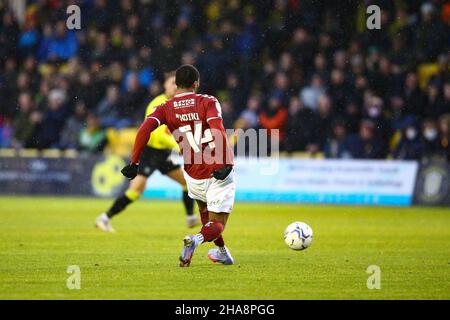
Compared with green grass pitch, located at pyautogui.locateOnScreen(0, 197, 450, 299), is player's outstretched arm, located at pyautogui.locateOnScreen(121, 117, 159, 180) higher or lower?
higher

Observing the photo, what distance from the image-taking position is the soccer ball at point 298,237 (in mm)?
11008

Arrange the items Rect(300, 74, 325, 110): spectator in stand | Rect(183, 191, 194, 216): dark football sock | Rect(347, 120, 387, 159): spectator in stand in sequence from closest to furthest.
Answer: Rect(183, 191, 194, 216): dark football sock
Rect(347, 120, 387, 159): spectator in stand
Rect(300, 74, 325, 110): spectator in stand

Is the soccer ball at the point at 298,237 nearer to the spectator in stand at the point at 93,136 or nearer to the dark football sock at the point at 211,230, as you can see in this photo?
the dark football sock at the point at 211,230

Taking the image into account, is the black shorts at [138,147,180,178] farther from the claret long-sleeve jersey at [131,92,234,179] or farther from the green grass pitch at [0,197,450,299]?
the claret long-sleeve jersey at [131,92,234,179]

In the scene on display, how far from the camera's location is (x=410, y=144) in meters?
20.8

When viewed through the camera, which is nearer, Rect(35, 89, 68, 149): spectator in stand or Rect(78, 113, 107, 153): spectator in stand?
Rect(78, 113, 107, 153): spectator in stand

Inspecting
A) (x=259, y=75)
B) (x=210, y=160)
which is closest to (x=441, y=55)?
(x=259, y=75)

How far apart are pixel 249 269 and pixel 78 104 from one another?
50.4ft

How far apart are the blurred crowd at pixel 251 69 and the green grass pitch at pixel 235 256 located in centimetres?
333

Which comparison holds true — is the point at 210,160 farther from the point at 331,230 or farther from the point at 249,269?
the point at 331,230

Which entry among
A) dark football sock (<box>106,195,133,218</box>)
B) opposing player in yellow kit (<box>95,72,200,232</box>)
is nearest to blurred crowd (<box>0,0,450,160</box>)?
opposing player in yellow kit (<box>95,72,200,232</box>)

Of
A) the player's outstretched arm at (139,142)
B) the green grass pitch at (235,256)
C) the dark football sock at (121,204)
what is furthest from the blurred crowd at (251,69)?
the player's outstretched arm at (139,142)

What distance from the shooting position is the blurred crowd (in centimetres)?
2120

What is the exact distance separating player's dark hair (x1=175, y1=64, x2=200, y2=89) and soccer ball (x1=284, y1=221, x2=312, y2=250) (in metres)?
2.22
